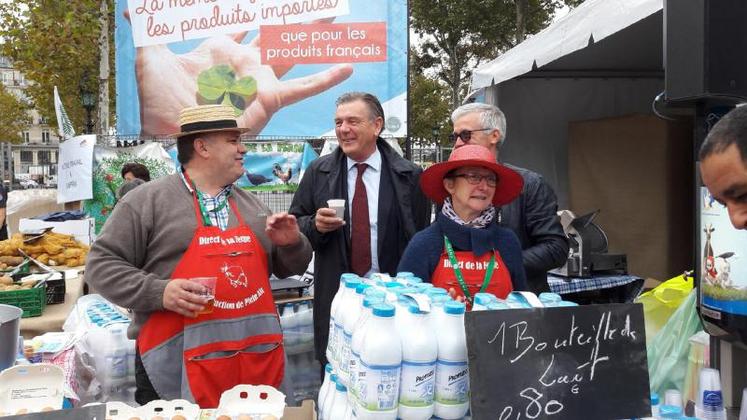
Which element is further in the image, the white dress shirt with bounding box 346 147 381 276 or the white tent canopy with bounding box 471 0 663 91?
the white tent canopy with bounding box 471 0 663 91

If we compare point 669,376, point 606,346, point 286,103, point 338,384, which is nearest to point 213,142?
point 338,384

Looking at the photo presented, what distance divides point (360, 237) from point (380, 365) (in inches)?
70.8

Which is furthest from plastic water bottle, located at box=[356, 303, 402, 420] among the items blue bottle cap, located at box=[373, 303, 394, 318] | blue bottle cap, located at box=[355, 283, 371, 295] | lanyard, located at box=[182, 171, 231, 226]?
lanyard, located at box=[182, 171, 231, 226]

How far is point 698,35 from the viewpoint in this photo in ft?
7.29

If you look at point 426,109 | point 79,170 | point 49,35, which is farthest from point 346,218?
point 426,109

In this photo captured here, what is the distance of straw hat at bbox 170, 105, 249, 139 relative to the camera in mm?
2742

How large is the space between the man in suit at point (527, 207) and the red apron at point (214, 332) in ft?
4.37

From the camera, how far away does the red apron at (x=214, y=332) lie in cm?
260

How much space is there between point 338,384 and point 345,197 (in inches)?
64.4

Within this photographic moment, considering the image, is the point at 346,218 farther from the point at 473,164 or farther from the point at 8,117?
the point at 8,117

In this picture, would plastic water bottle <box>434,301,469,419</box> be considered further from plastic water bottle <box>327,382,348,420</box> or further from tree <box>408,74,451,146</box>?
tree <box>408,74,451,146</box>

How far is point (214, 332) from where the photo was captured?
2.62 metres

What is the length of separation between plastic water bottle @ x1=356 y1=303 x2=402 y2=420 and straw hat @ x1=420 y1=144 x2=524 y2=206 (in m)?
1.03

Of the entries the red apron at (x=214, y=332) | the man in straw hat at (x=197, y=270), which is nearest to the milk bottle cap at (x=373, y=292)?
the man in straw hat at (x=197, y=270)
